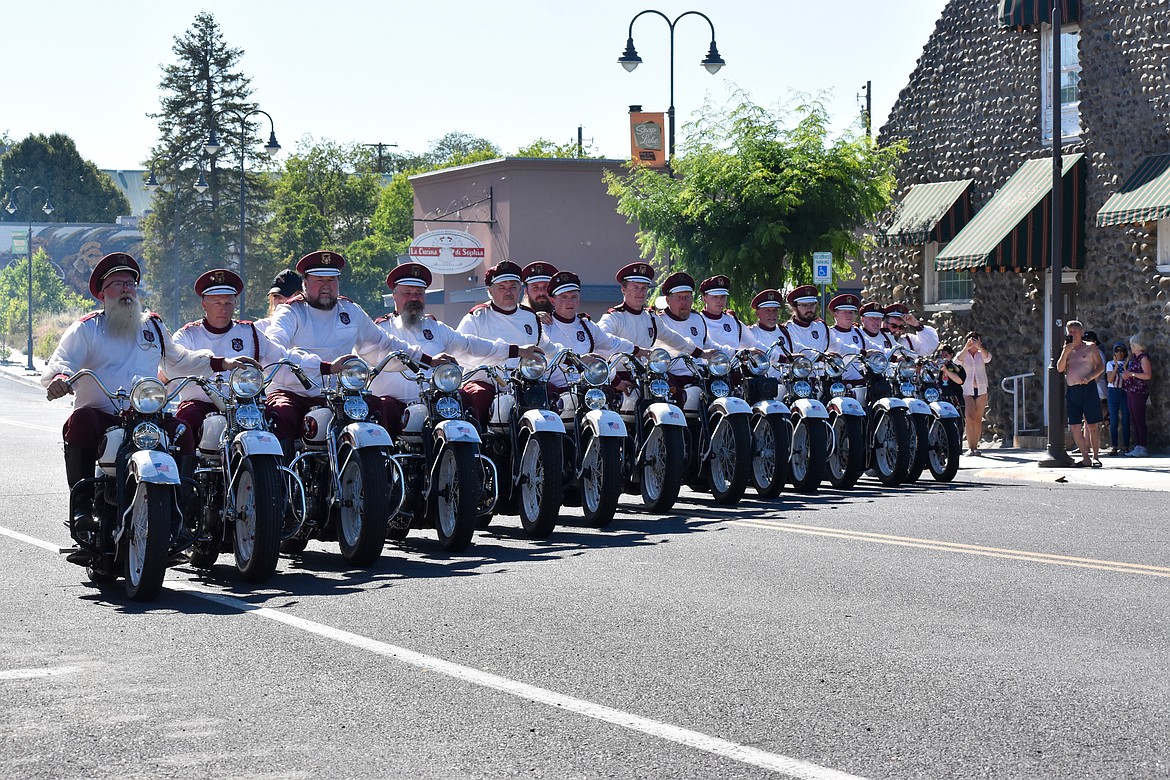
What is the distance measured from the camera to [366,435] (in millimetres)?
10992

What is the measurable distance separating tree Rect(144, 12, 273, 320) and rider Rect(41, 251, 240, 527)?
7845 centimetres

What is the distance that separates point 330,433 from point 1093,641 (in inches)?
207

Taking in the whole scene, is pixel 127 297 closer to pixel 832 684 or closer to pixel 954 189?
pixel 832 684

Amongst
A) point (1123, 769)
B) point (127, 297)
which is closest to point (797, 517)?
point (127, 297)

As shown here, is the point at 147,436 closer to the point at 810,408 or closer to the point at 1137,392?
the point at 810,408

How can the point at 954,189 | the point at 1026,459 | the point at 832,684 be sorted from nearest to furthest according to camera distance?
the point at 832,684, the point at 1026,459, the point at 954,189

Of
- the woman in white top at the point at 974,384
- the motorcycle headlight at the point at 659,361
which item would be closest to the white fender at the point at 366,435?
the motorcycle headlight at the point at 659,361

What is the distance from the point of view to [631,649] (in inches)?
317

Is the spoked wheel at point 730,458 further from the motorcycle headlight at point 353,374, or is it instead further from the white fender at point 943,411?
the motorcycle headlight at point 353,374

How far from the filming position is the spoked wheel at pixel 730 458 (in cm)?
1525

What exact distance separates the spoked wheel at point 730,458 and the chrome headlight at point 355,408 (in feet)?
15.7

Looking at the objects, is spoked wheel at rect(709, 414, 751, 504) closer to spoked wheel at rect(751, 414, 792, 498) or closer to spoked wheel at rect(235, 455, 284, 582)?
spoked wheel at rect(751, 414, 792, 498)

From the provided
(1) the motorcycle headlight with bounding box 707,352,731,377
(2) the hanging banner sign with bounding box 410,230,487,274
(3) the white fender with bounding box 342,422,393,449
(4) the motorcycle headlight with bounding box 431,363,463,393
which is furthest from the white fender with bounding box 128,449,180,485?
(2) the hanging banner sign with bounding box 410,230,487,274

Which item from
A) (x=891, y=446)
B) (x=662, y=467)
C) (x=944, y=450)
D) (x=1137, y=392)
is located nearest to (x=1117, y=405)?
(x=1137, y=392)
